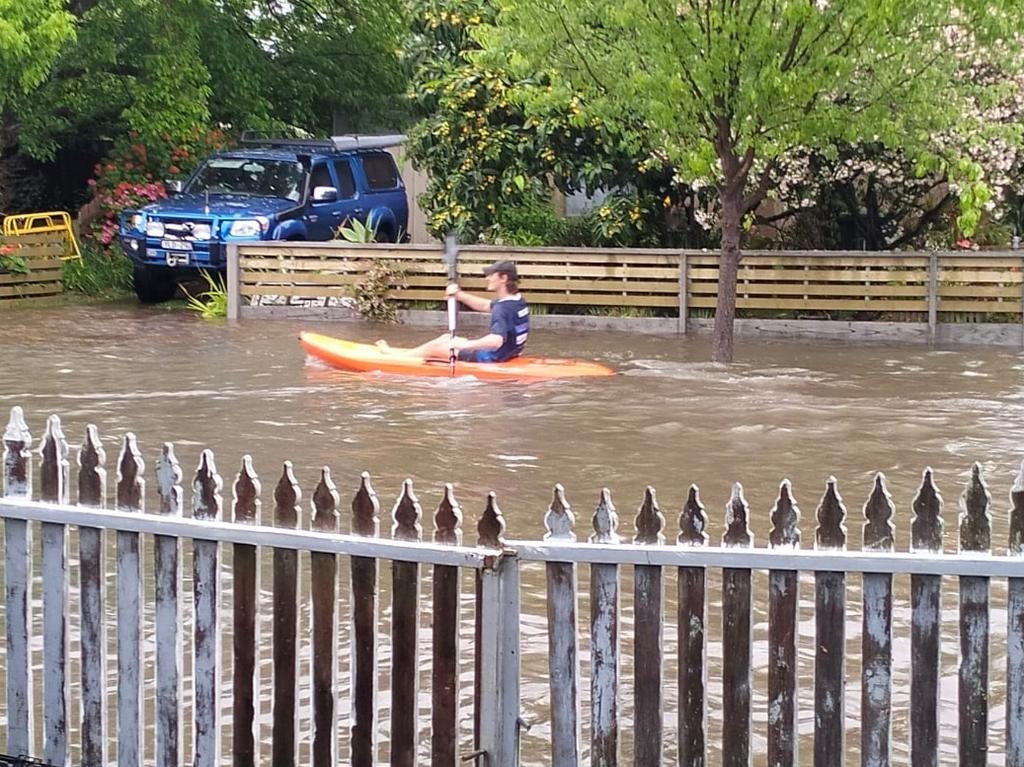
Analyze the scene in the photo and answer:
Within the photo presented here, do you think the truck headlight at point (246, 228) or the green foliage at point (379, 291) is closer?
the green foliage at point (379, 291)

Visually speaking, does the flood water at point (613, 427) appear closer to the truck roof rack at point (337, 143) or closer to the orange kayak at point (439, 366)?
the orange kayak at point (439, 366)

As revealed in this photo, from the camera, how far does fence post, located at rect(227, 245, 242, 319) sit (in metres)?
19.6

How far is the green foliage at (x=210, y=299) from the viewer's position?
2008 cm

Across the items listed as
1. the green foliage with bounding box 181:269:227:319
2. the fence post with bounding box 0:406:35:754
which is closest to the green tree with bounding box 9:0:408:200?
the green foliage with bounding box 181:269:227:319

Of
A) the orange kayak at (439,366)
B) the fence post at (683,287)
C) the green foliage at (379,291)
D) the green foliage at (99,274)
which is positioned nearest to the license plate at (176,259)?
the green foliage at (99,274)

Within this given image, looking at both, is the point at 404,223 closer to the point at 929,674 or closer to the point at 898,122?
the point at 898,122

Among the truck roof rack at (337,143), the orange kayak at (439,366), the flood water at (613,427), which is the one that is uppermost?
the truck roof rack at (337,143)

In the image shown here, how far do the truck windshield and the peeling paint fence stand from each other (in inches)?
679

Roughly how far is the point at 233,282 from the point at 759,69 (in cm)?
811

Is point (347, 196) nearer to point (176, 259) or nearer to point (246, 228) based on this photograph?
point (246, 228)

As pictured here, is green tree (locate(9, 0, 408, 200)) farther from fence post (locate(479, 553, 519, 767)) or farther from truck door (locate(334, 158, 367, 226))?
fence post (locate(479, 553, 519, 767))

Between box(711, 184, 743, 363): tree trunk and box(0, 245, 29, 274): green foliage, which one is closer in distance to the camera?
box(711, 184, 743, 363): tree trunk

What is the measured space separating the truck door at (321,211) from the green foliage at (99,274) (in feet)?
11.0

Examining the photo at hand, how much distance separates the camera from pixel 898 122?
48.9 ft
